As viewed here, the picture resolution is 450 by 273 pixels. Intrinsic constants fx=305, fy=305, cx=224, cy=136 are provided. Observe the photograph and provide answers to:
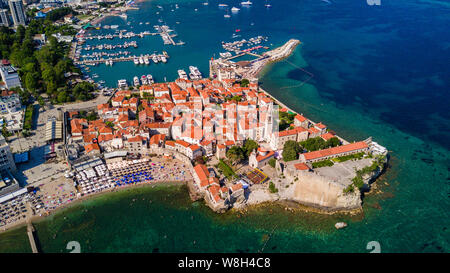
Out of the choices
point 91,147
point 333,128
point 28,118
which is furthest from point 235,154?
point 28,118

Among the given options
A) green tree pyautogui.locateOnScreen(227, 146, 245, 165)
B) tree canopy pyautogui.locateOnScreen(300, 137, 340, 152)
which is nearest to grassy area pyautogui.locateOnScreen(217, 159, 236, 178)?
green tree pyautogui.locateOnScreen(227, 146, 245, 165)

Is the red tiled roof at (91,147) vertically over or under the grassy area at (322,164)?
over

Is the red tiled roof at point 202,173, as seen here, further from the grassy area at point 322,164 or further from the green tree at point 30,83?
the green tree at point 30,83

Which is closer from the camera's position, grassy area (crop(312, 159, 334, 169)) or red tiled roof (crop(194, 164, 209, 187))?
red tiled roof (crop(194, 164, 209, 187))

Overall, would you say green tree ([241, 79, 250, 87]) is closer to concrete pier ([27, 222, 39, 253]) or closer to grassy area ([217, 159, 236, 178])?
grassy area ([217, 159, 236, 178])

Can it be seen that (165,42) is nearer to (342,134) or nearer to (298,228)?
(342,134)

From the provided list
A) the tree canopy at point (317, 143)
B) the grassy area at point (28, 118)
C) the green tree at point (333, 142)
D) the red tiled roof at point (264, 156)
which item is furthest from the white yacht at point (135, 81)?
the green tree at point (333, 142)

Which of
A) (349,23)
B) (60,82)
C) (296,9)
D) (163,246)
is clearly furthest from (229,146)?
(296,9)

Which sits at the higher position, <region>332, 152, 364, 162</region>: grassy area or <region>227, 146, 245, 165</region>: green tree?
<region>227, 146, 245, 165</region>: green tree
